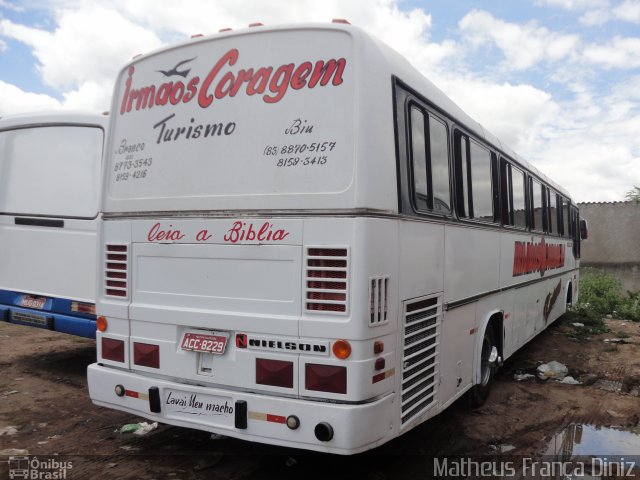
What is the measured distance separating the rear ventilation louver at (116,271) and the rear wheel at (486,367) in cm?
367

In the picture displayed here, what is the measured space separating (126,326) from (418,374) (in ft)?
7.50

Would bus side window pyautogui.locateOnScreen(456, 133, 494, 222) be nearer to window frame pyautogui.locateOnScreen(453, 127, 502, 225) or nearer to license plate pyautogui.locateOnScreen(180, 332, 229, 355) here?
window frame pyautogui.locateOnScreen(453, 127, 502, 225)

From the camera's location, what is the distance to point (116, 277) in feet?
14.0

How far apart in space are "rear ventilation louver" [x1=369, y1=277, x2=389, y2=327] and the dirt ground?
147 cm

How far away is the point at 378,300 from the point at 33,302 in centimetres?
499

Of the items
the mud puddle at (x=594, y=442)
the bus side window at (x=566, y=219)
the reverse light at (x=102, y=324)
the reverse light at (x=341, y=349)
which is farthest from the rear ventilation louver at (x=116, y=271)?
the bus side window at (x=566, y=219)

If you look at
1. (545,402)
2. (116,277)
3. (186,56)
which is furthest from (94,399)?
(545,402)

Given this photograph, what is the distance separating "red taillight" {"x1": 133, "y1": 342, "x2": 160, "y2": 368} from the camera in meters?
3.97

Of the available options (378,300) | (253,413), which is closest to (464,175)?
(378,300)

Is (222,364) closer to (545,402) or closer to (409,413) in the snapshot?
(409,413)

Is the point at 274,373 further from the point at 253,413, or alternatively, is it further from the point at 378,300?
the point at 378,300

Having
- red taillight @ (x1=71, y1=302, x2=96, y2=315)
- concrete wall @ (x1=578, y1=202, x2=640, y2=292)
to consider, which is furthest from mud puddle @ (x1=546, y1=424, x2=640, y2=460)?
concrete wall @ (x1=578, y1=202, x2=640, y2=292)

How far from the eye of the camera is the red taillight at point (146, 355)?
3.97m

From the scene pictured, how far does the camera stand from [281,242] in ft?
11.4
